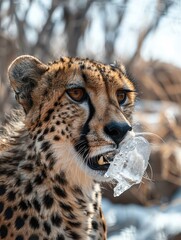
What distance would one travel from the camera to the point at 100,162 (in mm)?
3775

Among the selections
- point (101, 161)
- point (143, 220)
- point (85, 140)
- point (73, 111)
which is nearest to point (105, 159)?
point (101, 161)

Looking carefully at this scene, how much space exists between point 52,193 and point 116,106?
0.54 m

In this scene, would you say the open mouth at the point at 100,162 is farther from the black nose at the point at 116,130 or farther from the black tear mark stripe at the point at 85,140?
the black nose at the point at 116,130

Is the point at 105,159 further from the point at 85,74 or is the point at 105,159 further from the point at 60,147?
the point at 85,74

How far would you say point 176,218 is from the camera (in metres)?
7.67

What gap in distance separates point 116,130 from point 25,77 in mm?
606

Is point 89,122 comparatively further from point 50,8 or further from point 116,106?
point 50,8

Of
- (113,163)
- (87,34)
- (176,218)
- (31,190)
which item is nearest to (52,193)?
(31,190)

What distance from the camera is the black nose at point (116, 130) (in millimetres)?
3559

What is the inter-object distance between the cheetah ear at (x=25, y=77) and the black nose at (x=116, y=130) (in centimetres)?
48

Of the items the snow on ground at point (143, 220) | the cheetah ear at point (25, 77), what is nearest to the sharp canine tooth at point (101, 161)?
the cheetah ear at point (25, 77)

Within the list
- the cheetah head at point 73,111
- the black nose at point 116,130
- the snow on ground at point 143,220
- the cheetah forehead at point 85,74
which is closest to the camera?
the black nose at point 116,130

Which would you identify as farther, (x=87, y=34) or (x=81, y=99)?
(x=87, y=34)

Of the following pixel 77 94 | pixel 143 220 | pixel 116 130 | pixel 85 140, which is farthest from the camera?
pixel 143 220
